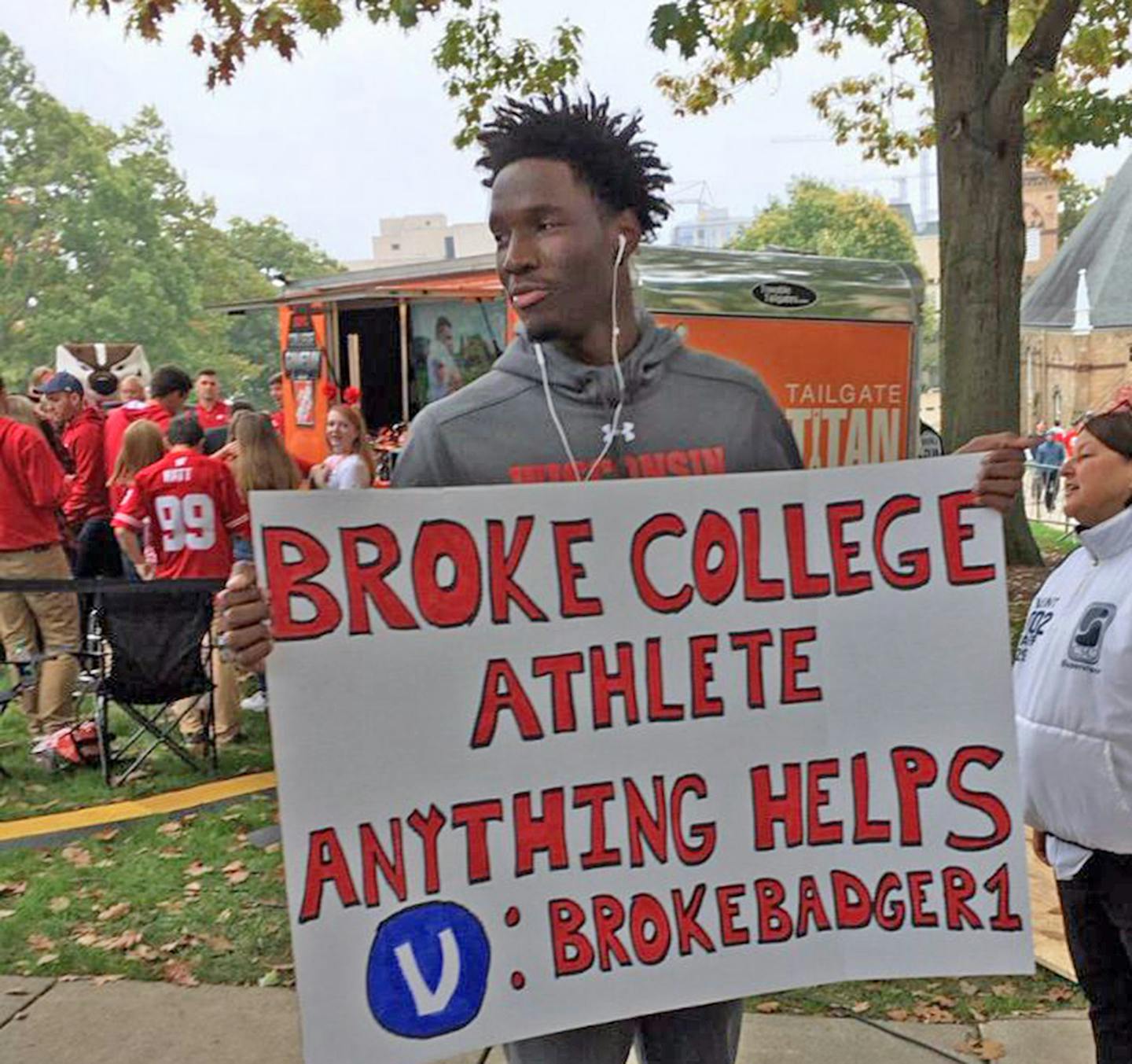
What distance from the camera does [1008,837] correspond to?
216cm

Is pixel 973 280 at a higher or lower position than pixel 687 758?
higher

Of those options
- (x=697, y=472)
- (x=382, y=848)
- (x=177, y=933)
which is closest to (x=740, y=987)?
(x=382, y=848)

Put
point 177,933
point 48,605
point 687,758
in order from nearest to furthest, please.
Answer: point 687,758 → point 177,933 → point 48,605

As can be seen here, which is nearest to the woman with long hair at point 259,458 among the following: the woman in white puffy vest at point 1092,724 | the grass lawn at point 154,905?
the grass lawn at point 154,905

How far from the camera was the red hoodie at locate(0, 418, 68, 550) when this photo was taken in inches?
265

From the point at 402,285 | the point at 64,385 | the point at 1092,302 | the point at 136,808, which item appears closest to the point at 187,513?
the point at 136,808

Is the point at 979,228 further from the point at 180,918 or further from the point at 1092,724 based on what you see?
the point at 1092,724

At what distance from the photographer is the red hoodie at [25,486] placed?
674 cm

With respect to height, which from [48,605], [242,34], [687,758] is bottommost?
[48,605]

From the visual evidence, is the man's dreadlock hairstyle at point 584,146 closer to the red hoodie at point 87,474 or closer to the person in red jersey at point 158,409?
the person in red jersey at point 158,409

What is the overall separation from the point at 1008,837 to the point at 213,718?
17.0ft

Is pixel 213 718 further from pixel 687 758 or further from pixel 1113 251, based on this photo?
pixel 1113 251

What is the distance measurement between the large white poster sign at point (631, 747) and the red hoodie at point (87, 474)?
273 inches

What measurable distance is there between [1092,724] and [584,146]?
1527 millimetres
